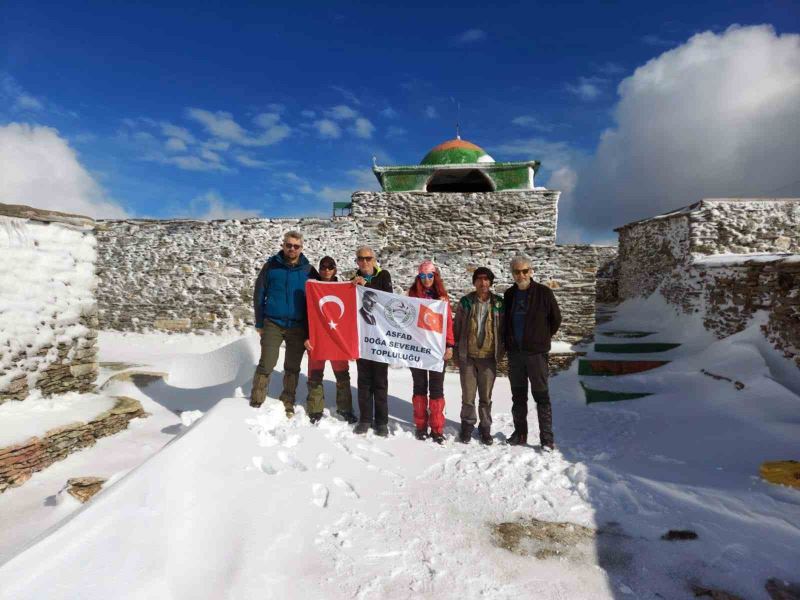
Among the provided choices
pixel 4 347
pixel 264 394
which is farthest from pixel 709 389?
pixel 4 347

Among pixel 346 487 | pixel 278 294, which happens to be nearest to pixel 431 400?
pixel 346 487

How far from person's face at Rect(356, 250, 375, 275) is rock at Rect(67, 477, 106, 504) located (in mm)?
3119

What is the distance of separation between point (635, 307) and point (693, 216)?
2.81 meters

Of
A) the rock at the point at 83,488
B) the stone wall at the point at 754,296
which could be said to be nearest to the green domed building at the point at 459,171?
the stone wall at the point at 754,296

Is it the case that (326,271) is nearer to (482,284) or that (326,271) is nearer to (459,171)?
(482,284)

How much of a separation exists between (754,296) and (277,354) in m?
6.89

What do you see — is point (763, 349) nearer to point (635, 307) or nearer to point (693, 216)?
point (693, 216)

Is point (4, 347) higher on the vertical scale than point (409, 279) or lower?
lower

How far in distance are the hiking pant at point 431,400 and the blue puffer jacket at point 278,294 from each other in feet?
4.79

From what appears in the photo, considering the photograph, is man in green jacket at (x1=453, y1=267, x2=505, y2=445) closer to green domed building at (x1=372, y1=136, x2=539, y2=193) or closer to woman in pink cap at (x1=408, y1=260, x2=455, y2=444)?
woman in pink cap at (x1=408, y1=260, x2=455, y2=444)

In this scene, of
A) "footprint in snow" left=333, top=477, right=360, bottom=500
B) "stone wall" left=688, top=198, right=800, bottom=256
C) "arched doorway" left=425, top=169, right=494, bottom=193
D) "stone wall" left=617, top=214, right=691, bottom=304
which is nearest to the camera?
"footprint in snow" left=333, top=477, right=360, bottom=500

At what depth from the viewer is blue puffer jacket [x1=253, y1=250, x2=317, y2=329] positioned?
427 cm

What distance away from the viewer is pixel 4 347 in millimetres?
Result: 4422

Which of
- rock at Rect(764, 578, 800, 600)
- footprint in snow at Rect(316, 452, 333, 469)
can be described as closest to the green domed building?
footprint in snow at Rect(316, 452, 333, 469)
